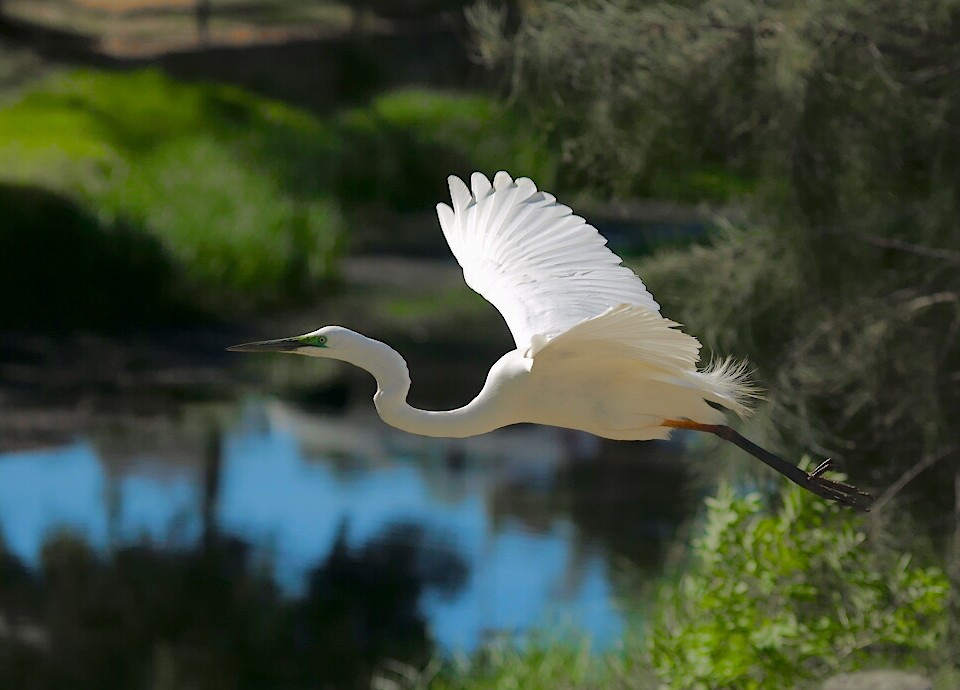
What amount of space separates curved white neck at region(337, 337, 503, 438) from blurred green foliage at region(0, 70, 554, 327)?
Answer: 458cm

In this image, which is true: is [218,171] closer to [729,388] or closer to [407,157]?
[407,157]

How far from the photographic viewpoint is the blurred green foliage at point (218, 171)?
30.9 ft

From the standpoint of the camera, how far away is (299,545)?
6.36m

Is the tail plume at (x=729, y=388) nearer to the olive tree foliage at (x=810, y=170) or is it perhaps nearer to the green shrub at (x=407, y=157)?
the olive tree foliage at (x=810, y=170)

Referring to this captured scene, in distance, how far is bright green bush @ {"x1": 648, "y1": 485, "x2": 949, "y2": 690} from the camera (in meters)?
3.54

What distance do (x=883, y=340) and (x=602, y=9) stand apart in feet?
4.72

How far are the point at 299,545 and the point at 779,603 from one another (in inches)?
114

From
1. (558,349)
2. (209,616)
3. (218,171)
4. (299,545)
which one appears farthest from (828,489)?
(218,171)

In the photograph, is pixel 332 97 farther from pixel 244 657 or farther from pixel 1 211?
pixel 244 657

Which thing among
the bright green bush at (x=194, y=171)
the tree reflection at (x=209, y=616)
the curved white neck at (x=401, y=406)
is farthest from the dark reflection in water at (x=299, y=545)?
the curved white neck at (x=401, y=406)

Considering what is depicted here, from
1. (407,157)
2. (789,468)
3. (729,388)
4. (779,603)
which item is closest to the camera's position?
(729,388)

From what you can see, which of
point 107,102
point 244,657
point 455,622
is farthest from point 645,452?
point 107,102

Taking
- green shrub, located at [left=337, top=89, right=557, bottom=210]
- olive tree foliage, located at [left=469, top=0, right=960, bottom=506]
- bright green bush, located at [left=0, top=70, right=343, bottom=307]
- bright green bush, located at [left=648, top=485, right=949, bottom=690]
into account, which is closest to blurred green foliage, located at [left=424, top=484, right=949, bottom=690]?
bright green bush, located at [left=648, top=485, right=949, bottom=690]

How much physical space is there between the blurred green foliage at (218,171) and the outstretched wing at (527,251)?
4.17 meters
